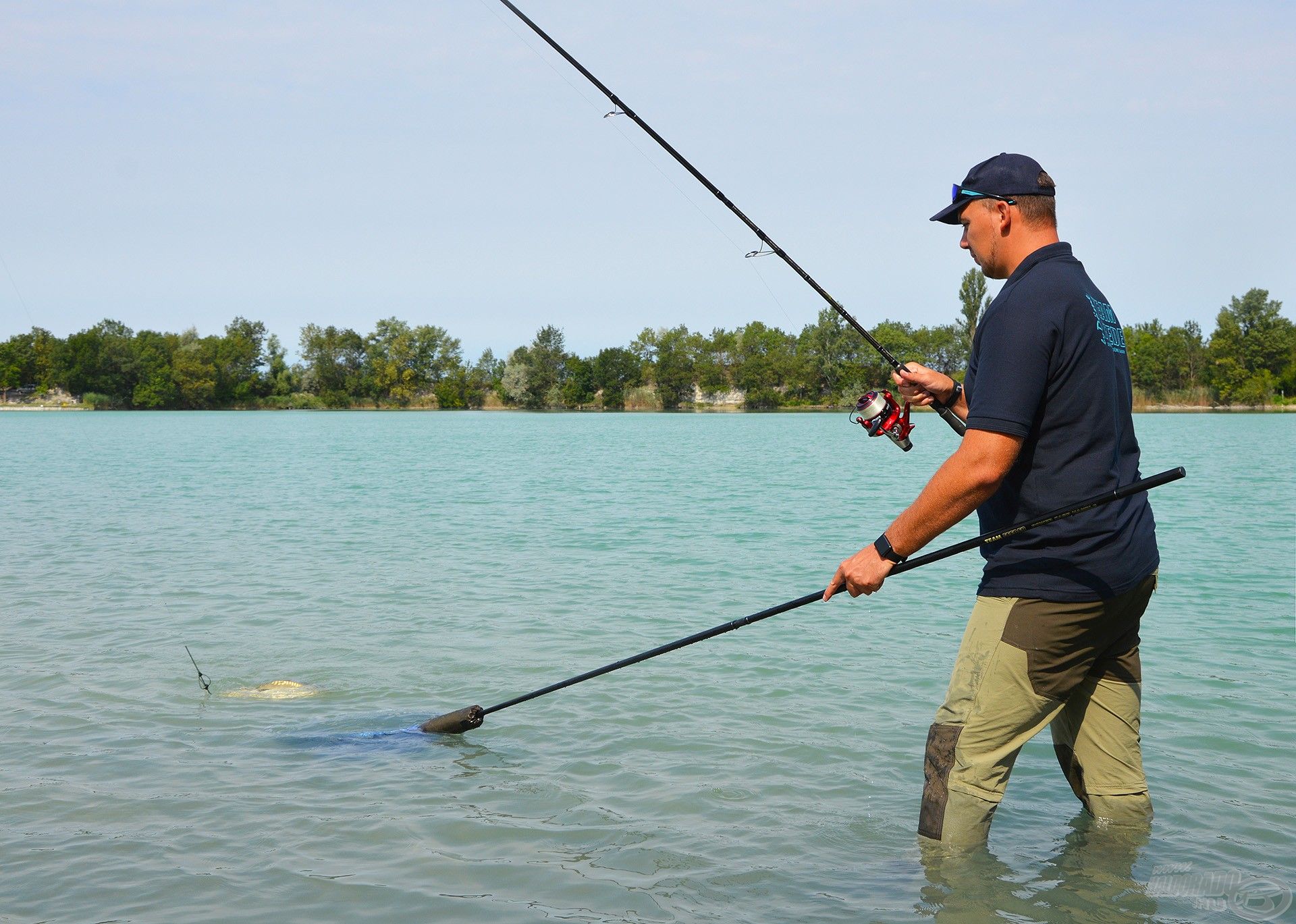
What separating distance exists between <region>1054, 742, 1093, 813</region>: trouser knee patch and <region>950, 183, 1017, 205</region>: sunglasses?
1.91 metres

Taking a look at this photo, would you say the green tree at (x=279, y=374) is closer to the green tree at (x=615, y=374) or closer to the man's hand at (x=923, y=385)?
the green tree at (x=615, y=374)

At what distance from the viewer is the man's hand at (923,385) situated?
4.16 metres

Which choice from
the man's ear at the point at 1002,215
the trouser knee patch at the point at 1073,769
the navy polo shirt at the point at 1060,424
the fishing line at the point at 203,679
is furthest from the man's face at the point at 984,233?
the fishing line at the point at 203,679

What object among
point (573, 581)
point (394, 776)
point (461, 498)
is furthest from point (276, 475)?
point (394, 776)

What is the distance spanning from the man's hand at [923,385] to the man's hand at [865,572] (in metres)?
0.97

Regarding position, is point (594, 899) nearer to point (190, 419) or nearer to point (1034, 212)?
point (1034, 212)

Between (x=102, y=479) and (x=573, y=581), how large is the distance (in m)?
18.3

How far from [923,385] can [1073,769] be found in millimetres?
1490

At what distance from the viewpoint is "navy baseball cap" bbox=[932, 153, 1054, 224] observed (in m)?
3.43

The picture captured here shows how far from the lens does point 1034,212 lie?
346 centimetres

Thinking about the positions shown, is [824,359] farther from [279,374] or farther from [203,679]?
[203,679]

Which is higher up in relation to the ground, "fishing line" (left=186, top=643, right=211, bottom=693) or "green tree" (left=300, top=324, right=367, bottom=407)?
"green tree" (left=300, top=324, right=367, bottom=407)

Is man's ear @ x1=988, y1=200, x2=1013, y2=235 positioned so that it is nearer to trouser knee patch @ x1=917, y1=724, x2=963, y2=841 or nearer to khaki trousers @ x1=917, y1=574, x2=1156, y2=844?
khaki trousers @ x1=917, y1=574, x2=1156, y2=844

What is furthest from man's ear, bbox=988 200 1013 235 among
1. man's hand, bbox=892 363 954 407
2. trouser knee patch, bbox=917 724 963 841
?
trouser knee patch, bbox=917 724 963 841
